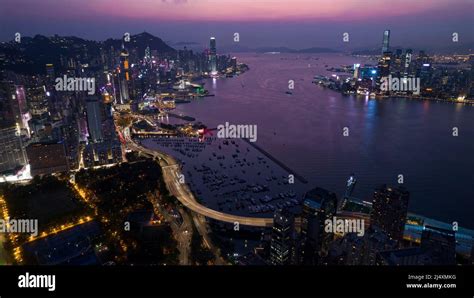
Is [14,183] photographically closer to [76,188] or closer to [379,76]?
[76,188]

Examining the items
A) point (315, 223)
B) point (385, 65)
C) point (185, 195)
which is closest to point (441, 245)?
point (315, 223)

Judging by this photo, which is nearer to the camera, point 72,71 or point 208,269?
point 208,269

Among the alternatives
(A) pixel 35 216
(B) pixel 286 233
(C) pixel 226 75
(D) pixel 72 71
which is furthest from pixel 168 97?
(B) pixel 286 233

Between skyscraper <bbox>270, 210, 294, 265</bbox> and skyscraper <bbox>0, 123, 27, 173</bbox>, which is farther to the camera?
skyscraper <bbox>0, 123, 27, 173</bbox>

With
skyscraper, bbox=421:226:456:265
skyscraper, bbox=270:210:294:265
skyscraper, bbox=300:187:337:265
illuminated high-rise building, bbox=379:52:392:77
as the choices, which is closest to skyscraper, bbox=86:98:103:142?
skyscraper, bbox=300:187:337:265

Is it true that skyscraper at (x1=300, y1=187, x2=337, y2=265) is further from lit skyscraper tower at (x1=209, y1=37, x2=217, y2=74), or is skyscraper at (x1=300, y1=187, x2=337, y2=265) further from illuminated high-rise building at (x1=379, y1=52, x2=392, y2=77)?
lit skyscraper tower at (x1=209, y1=37, x2=217, y2=74)

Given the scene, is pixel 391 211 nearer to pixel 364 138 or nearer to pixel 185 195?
pixel 185 195

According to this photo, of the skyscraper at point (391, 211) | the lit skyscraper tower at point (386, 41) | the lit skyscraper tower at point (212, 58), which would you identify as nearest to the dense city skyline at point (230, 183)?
the skyscraper at point (391, 211)
